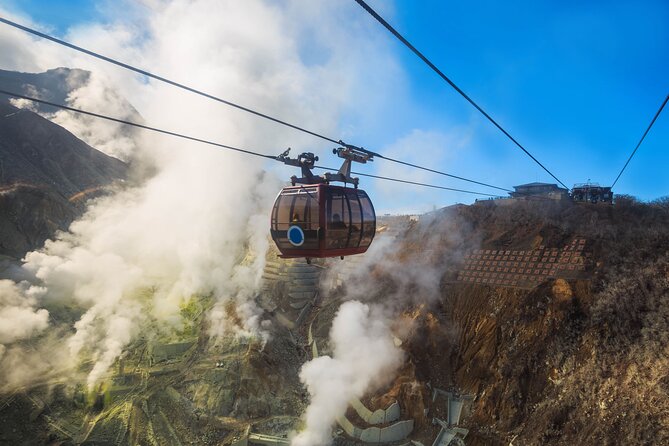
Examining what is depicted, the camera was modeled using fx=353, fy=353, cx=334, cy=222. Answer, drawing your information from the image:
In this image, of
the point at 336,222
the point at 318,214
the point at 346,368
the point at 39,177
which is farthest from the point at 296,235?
the point at 39,177

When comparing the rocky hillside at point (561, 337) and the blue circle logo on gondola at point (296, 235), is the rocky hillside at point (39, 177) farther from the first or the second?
the rocky hillside at point (561, 337)

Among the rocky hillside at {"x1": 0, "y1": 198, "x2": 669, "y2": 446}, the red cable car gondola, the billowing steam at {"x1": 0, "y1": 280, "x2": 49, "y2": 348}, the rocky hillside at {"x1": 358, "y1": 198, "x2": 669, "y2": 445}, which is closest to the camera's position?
the red cable car gondola

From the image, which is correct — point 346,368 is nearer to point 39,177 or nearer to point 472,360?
point 472,360

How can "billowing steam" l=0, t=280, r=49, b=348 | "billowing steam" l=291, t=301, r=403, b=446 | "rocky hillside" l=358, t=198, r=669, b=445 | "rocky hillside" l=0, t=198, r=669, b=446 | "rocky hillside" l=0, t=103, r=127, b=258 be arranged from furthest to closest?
"rocky hillside" l=0, t=103, r=127, b=258 < "billowing steam" l=0, t=280, r=49, b=348 < "billowing steam" l=291, t=301, r=403, b=446 < "rocky hillside" l=0, t=198, r=669, b=446 < "rocky hillside" l=358, t=198, r=669, b=445

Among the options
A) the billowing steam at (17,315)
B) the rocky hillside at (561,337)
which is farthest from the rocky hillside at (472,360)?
the billowing steam at (17,315)

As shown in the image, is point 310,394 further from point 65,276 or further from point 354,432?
point 65,276

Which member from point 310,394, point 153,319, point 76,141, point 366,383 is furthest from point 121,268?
point 76,141

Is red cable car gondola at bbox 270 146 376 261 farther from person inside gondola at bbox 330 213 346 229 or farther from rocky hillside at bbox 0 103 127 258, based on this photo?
rocky hillside at bbox 0 103 127 258

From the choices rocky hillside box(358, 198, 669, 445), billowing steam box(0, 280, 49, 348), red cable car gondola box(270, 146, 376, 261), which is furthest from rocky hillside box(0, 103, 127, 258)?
rocky hillside box(358, 198, 669, 445)
